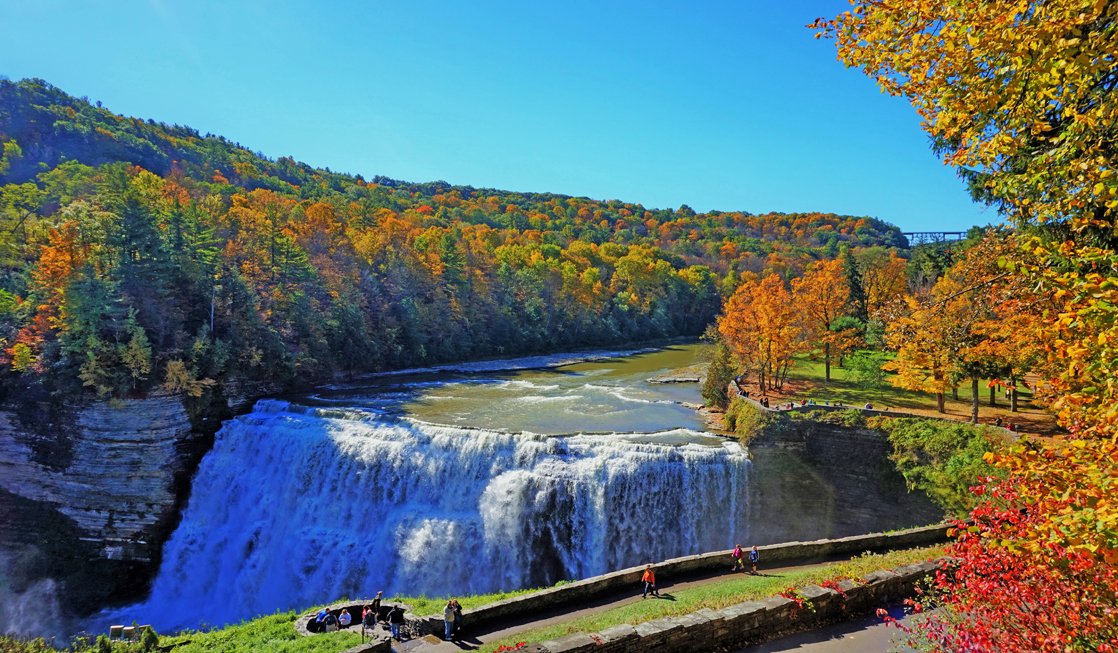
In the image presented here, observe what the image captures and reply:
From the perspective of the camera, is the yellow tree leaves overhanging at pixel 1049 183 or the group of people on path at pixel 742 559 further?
the group of people on path at pixel 742 559

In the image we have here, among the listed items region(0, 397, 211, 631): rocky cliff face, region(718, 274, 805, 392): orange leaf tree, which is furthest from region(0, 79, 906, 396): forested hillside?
region(718, 274, 805, 392): orange leaf tree

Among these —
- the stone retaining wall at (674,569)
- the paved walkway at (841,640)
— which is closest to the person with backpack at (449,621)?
the stone retaining wall at (674,569)

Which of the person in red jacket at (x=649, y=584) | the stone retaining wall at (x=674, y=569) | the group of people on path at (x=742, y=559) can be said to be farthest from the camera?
the group of people on path at (x=742, y=559)

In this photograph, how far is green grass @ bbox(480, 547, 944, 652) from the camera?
1027cm

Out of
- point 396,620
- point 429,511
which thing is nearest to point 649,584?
point 396,620

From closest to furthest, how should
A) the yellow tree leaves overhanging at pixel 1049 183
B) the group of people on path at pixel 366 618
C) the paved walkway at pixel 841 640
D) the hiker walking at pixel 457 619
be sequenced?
the yellow tree leaves overhanging at pixel 1049 183 < the paved walkway at pixel 841 640 < the hiker walking at pixel 457 619 < the group of people on path at pixel 366 618

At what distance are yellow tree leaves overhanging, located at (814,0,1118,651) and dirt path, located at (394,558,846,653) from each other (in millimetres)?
7859

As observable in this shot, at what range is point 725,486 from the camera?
2019cm

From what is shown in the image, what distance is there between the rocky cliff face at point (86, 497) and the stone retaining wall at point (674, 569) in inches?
704

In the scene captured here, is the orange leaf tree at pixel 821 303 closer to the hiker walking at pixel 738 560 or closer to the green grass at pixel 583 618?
the green grass at pixel 583 618

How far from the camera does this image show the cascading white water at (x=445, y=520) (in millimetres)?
19453

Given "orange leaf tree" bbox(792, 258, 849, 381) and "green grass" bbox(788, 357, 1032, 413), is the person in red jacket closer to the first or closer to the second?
"green grass" bbox(788, 357, 1032, 413)

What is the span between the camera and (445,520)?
2002 centimetres

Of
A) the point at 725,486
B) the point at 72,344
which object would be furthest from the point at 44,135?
the point at 725,486
